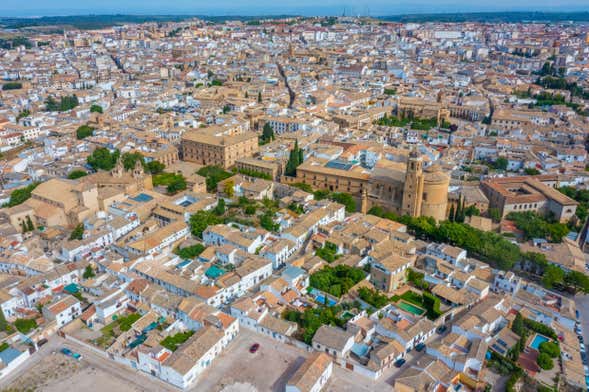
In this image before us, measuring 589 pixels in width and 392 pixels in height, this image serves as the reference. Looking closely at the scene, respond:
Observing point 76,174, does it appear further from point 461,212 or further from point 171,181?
point 461,212

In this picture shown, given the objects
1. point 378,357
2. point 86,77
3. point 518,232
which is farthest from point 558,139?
point 86,77

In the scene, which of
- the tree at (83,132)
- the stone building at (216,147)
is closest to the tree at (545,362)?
the stone building at (216,147)

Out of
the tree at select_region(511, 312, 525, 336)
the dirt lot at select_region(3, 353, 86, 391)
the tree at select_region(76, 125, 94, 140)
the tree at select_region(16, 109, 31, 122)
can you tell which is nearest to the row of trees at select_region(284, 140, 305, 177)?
the tree at select_region(511, 312, 525, 336)

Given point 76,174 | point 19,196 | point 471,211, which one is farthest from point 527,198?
point 19,196

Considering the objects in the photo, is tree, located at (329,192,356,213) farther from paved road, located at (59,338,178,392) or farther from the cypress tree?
the cypress tree

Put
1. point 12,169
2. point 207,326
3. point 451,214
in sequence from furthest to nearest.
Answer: point 12,169 < point 451,214 < point 207,326

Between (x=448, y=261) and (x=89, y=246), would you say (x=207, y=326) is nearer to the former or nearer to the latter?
(x=89, y=246)

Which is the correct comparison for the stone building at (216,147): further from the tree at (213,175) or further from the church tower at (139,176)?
the church tower at (139,176)
